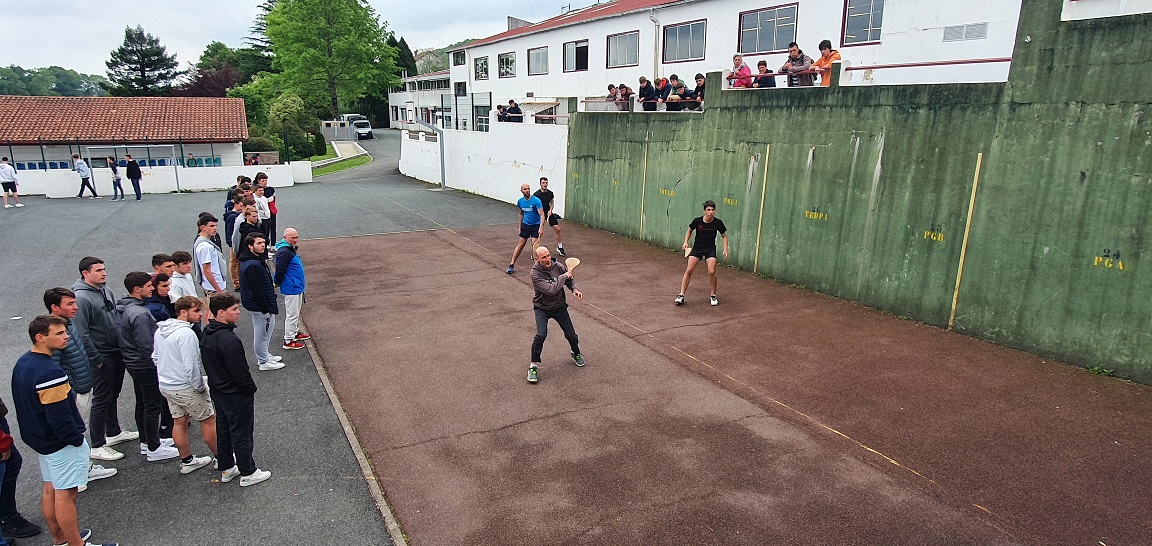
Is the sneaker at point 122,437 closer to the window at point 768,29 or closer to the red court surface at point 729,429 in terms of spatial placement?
the red court surface at point 729,429

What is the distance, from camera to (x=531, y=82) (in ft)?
107

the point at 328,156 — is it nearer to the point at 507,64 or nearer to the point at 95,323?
the point at 507,64

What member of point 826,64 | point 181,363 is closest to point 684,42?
point 826,64

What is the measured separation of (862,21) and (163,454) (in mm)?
18573

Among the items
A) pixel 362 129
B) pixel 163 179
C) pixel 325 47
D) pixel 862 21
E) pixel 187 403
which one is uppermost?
pixel 325 47

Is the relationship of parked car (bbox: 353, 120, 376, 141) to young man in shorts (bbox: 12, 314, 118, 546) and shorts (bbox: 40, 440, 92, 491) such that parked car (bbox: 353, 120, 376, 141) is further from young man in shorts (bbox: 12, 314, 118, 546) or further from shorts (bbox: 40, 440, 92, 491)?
shorts (bbox: 40, 440, 92, 491)

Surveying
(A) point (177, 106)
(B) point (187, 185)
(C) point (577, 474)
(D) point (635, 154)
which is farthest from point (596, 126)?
(A) point (177, 106)

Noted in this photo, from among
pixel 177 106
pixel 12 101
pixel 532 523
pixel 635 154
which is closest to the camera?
pixel 532 523

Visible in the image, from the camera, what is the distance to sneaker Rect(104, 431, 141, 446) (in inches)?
238

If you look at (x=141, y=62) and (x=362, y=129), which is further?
(x=141, y=62)

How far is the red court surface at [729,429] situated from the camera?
4949 millimetres

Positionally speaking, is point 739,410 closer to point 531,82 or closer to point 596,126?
point 596,126

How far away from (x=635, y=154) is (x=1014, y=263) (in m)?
9.61

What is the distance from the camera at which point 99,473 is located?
5480 mm
